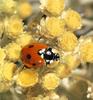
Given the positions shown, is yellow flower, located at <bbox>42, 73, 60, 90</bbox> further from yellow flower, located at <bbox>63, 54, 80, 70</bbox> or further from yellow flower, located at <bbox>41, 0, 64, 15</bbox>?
yellow flower, located at <bbox>41, 0, 64, 15</bbox>

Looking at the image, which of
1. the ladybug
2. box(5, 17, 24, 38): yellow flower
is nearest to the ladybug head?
the ladybug

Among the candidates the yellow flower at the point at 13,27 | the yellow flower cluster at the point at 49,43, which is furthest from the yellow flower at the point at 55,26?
the yellow flower at the point at 13,27

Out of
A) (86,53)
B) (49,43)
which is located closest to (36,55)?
(49,43)

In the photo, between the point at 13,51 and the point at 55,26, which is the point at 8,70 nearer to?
the point at 13,51

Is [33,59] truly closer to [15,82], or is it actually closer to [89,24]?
[15,82]

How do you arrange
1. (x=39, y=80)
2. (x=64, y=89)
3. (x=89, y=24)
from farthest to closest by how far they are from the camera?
(x=89, y=24) < (x=64, y=89) < (x=39, y=80)

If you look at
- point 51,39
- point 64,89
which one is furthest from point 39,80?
point 64,89

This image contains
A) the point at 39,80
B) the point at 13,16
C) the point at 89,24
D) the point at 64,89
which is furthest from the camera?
the point at 89,24
